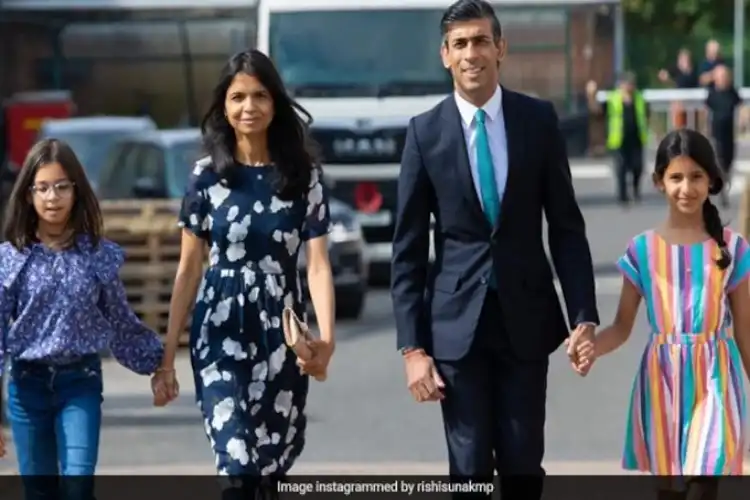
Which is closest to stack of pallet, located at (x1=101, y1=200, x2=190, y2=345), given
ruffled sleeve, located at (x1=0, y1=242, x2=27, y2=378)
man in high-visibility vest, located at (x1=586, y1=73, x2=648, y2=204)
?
ruffled sleeve, located at (x1=0, y1=242, x2=27, y2=378)

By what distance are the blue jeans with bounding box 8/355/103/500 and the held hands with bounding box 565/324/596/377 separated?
4.79 feet

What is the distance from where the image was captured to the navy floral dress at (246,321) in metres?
5.93

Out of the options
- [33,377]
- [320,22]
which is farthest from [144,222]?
[33,377]

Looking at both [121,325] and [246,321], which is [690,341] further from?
[121,325]

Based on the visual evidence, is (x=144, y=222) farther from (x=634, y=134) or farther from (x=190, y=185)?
(x=634, y=134)

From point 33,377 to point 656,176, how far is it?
2042mm

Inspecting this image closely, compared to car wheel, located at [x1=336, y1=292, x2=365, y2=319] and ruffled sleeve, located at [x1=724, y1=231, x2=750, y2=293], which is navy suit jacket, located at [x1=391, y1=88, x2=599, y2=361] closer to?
ruffled sleeve, located at [x1=724, y1=231, x2=750, y2=293]

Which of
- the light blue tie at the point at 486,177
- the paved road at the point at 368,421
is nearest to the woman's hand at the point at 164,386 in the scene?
the light blue tie at the point at 486,177

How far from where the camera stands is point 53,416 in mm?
6090

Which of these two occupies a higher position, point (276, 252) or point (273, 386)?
point (276, 252)

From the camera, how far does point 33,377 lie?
20.0 ft

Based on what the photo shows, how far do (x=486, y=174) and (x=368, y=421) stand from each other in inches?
220

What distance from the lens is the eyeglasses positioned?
621cm

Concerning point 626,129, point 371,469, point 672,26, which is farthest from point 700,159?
point 672,26
